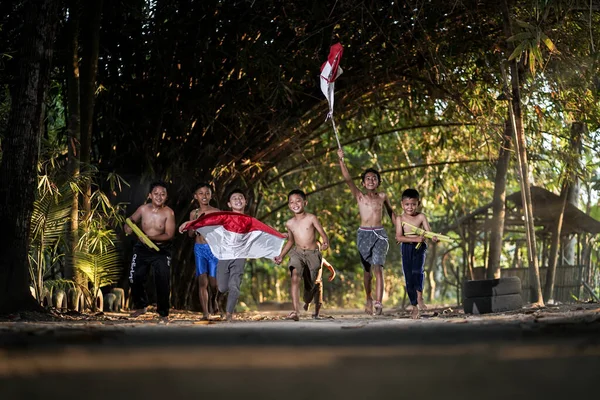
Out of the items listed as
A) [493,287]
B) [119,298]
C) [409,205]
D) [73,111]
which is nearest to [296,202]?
[409,205]

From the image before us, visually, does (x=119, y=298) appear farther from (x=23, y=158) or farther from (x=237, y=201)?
(x=23, y=158)

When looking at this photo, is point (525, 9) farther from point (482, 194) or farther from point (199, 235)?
point (482, 194)

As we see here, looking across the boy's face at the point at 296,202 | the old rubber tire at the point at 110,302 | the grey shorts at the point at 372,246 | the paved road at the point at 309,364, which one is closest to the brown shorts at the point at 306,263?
the boy's face at the point at 296,202

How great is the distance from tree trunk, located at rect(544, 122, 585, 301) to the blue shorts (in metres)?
5.37

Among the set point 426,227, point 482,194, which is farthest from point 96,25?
point 482,194

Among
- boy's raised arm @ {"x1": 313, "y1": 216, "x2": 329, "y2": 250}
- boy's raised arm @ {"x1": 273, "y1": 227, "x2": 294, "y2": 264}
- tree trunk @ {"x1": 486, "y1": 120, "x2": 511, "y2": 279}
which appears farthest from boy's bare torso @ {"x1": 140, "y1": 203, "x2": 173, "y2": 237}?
tree trunk @ {"x1": 486, "y1": 120, "x2": 511, "y2": 279}

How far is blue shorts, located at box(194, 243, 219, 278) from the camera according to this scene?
30.3ft

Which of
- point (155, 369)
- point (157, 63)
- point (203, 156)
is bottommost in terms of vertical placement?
point (155, 369)

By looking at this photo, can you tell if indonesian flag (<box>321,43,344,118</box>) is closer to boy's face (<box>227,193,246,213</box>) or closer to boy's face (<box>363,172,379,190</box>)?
boy's face (<box>363,172,379,190</box>)

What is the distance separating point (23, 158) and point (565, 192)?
29.5 ft

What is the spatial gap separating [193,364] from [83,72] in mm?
6656

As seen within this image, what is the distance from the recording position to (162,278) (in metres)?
9.06

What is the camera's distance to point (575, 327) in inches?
209

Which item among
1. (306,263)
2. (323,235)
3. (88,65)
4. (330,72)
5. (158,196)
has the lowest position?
(306,263)
